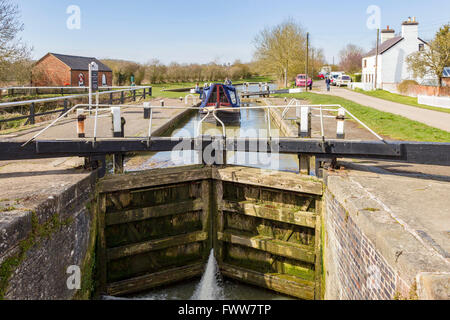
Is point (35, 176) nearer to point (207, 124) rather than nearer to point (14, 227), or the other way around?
point (14, 227)

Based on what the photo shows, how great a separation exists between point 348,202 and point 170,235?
380cm

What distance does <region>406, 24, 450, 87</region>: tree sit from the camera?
30.2m

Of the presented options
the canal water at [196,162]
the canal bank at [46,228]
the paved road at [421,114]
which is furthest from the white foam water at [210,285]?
the paved road at [421,114]

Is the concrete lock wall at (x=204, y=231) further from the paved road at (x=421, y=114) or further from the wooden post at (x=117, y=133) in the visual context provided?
the paved road at (x=421, y=114)

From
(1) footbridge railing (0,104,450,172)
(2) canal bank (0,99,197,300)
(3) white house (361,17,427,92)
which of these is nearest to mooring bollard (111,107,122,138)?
(1) footbridge railing (0,104,450,172)

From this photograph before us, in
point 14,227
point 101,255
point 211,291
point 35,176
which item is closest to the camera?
point 14,227

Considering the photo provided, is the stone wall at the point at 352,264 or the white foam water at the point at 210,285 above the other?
the stone wall at the point at 352,264

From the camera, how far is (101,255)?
22.9 feet

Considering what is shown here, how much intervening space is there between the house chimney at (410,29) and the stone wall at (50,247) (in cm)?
4613

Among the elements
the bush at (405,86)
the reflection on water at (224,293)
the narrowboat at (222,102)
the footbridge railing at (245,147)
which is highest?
the bush at (405,86)

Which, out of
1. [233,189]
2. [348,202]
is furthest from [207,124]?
[348,202]

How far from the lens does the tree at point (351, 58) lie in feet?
308

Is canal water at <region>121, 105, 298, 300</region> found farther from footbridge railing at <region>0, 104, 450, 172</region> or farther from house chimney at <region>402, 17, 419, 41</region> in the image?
house chimney at <region>402, 17, 419, 41</region>

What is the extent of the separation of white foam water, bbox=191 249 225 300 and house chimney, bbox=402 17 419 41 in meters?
44.7
